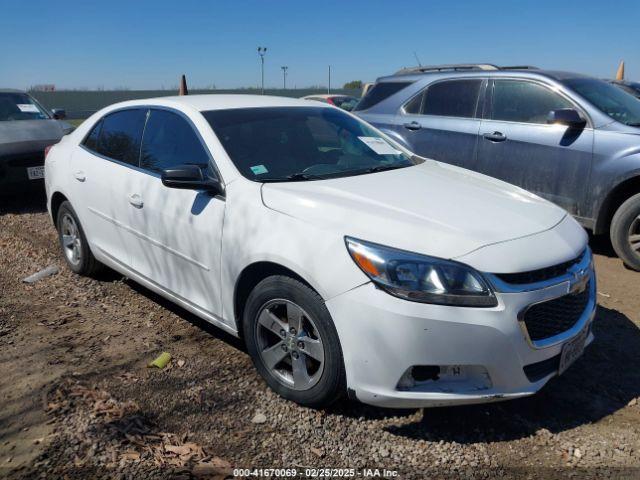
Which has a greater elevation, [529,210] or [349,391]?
[529,210]

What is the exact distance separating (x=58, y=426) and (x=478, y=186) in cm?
268

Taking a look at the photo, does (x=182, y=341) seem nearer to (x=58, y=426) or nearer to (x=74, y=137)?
(x=58, y=426)

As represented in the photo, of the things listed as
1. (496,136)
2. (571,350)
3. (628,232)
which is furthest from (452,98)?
(571,350)

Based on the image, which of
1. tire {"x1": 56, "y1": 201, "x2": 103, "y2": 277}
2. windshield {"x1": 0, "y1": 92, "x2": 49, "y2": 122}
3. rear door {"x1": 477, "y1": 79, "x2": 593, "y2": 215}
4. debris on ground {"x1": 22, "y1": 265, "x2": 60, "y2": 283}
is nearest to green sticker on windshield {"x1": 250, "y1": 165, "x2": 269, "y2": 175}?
tire {"x1": 56, "y1": 201, "x2": 103, "y2": 277}

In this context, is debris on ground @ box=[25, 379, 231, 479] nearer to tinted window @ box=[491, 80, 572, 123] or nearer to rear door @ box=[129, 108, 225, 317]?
rear door @ box=[129, 108, 225, 317]

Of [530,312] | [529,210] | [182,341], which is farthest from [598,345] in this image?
[182,341]

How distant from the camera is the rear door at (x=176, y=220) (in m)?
3.29

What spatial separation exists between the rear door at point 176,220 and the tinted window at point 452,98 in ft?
11.7

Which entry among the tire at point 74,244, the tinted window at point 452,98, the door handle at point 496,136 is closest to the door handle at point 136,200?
the tire at point 74,244

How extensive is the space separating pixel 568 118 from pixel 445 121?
1.46m

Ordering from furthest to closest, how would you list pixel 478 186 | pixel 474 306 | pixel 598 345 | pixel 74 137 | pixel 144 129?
pixel 74 137 < pixel 144 129 < pixel 598 345 < pixel 478 186 < pixel 474 306

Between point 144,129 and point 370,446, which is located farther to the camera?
point 144,129

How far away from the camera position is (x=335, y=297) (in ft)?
8.48

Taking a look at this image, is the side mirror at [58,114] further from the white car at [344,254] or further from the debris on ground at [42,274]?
the white car at [344,254]
